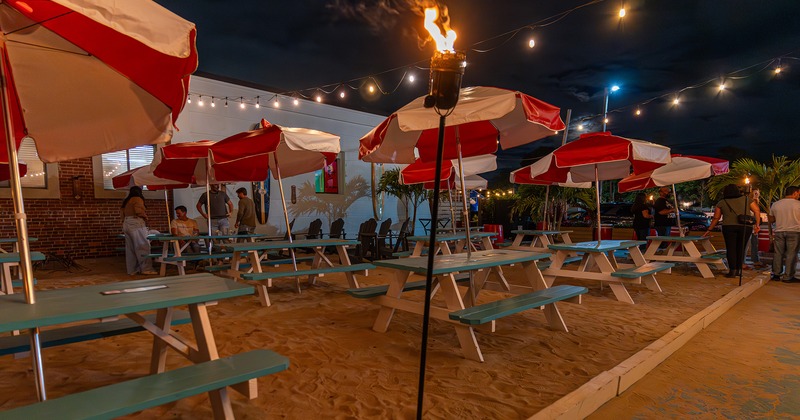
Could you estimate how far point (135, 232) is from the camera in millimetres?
7629

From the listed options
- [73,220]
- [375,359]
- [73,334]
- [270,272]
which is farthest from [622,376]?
[73,220]

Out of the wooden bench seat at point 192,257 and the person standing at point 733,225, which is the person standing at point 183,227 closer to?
the wooden bench seat at point 192,257

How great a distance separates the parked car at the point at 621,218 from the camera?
14031mm

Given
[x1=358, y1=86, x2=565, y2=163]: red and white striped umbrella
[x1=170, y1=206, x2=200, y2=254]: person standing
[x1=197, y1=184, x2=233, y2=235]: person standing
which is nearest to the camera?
[x1=358, y1=86, x2=565, y2=163]: red and white striped umbrella

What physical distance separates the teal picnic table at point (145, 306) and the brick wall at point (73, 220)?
8583mm

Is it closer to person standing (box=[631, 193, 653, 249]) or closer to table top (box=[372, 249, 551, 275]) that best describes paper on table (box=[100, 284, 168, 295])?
table top (box=[372, 249, 551, 275])

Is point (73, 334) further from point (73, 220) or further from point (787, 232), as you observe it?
point (787, 232)

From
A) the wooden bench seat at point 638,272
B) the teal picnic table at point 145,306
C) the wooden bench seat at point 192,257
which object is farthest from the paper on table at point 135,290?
the wooden bench seat at point 638,272

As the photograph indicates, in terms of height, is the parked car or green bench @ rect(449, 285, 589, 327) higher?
the parked car

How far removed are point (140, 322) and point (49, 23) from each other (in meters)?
1.78

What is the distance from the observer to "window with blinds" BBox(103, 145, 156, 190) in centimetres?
966

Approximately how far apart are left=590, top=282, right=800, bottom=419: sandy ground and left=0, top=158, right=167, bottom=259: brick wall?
1106 centimetres

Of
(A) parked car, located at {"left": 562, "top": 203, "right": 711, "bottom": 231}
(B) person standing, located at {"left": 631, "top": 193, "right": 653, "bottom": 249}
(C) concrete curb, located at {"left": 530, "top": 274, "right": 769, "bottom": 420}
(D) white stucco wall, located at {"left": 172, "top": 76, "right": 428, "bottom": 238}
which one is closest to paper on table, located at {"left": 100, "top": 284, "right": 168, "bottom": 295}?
(C) concrete curb, located at {"left": 530, "top": 274, "right": 769, "bottom": 420}

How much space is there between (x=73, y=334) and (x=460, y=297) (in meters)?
3.05
